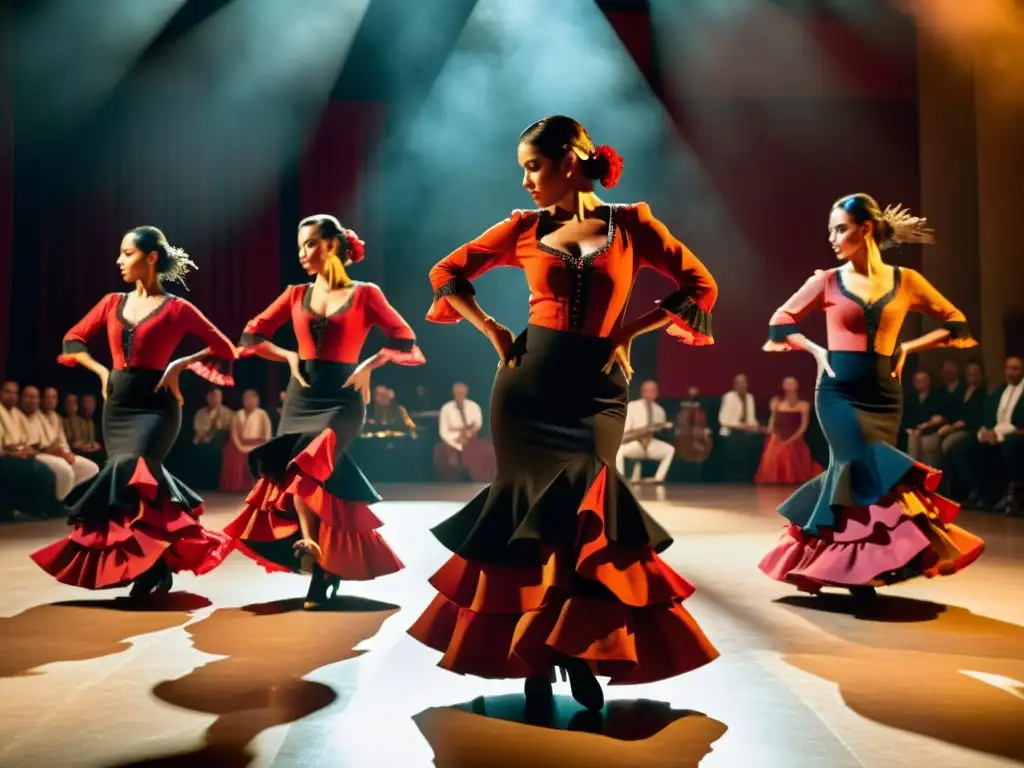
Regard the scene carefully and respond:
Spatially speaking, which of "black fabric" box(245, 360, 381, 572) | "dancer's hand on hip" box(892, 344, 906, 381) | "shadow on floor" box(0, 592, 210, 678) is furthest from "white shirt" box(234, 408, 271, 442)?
"dancer's hand on hip" box(892, 344, 906, 381)

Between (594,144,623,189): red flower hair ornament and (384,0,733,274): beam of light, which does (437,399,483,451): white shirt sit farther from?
(594,144,623,189): red flower hair ornament

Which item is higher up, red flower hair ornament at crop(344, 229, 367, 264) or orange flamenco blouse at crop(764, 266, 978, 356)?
red flower hair ornament at crop(344, 229, 367, 264)

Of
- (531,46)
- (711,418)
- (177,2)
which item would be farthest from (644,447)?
(177,2)

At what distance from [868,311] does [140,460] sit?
2953 millimetres

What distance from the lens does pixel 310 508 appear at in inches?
163

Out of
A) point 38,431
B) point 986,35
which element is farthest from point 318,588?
point 986,35

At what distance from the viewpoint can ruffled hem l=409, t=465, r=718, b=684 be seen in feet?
8.16

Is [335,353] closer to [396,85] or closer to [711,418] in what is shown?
[711,418]

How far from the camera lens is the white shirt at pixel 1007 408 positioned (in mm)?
8078

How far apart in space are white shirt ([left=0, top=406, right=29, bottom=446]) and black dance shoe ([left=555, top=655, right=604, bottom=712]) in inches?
254

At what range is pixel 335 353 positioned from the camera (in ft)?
14.2

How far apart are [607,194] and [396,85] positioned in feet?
9.12

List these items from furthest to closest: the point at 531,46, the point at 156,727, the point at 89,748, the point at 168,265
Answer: the point at 531,46
the point at 168,265
the point at 156,727
the point at 89,748

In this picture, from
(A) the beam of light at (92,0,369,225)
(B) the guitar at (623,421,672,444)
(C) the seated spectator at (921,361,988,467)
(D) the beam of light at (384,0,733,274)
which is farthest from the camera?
(D) the beam of light at (384,0,733,274)
